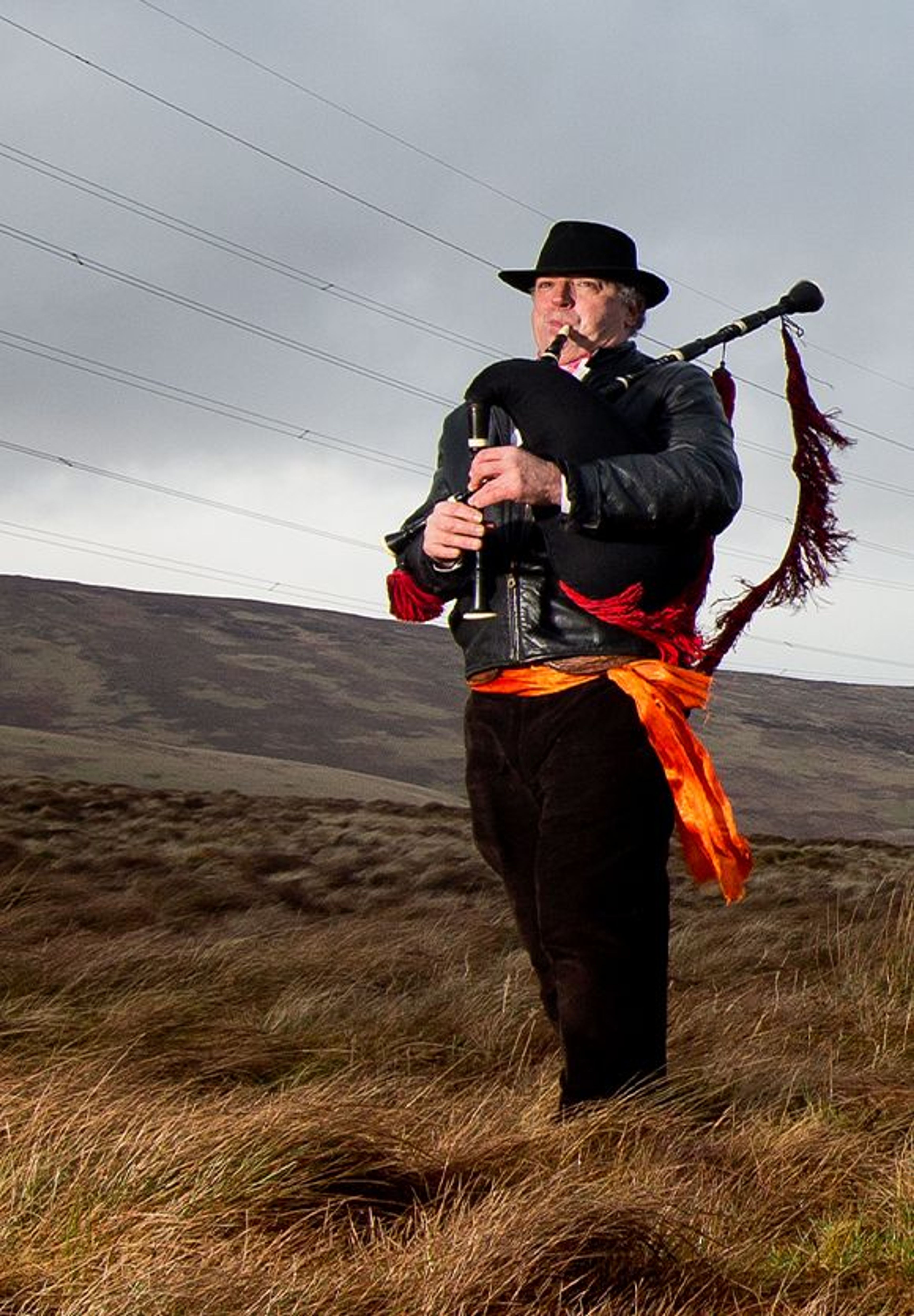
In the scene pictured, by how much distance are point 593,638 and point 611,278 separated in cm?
96

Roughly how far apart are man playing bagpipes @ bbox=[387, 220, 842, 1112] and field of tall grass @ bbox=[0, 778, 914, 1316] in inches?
13.9

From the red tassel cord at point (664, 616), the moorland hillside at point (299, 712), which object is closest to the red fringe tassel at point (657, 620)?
the red tassel cord at point (664, 616)

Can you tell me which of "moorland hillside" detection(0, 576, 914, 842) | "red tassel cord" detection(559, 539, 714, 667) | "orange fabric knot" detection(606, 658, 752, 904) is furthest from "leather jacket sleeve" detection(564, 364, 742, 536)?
"moorland hillside" detection(0, 576, 914, 842)

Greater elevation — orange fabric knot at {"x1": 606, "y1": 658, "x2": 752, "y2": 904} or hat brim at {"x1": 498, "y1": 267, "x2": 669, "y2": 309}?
hat brim at {"x1": 498, "y1": 267, "x2": 669, "y2": 309}

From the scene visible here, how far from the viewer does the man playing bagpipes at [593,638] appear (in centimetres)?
348

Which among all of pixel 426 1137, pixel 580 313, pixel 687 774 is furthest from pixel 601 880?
pixel 580 313

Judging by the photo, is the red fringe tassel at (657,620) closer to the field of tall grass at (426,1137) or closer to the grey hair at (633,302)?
the grey hair at (633,302)

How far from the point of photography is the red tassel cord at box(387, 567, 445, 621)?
13.1 ft

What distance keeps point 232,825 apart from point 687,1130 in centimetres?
1701

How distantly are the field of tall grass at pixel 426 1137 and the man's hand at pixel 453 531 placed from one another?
1293mm

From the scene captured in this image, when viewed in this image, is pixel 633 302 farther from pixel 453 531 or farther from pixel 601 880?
pixel 601 880

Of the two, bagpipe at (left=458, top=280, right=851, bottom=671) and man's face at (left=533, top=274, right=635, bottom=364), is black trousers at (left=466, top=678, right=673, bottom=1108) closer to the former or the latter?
bagpipe at (left=458, top=280, right=851, bottom=671)

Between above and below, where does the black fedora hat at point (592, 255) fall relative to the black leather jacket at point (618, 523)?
above

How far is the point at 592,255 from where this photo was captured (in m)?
3.79
